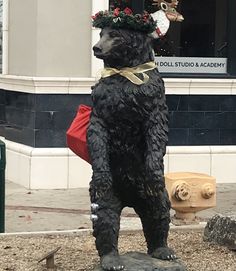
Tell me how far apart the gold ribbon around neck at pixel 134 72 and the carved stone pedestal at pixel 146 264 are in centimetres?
136

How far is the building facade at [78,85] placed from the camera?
10648mm

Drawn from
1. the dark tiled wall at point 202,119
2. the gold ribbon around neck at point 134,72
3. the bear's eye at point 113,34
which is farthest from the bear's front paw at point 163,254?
the dark tiled wall at point 202,119

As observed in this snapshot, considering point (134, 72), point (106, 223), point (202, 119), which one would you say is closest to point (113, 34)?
point (134, 72)

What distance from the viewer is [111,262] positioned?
5.23 meters

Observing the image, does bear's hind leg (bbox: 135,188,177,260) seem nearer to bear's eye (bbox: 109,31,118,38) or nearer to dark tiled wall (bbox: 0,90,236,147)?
bear's eye (bbox: 109,31,118,38)

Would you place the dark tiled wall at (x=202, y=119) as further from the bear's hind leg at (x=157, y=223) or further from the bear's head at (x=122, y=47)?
the bear's head at (x=122, y=47)

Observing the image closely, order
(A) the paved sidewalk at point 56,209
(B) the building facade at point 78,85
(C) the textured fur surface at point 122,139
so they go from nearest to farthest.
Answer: (C) the textured fur surface at point 122,139 < (A) the paved sidewalk at point 56,209 < (B) the building facade at point 78,85

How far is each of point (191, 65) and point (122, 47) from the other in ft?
22.0

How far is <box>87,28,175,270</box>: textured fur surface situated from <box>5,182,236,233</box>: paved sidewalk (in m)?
2.56

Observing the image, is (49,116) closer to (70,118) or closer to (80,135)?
(70,118)

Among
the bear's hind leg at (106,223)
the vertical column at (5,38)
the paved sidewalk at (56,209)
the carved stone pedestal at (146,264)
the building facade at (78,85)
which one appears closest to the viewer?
the bear's hind leg at (106,223)

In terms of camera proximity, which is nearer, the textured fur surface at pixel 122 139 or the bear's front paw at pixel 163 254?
the textured fur surface at pixel 122 139

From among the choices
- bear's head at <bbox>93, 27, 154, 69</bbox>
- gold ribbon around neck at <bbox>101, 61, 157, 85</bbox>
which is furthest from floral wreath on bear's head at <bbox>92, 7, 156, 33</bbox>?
gold ribbon around neck at <bbox>101, 61, 157, 85</bbox>

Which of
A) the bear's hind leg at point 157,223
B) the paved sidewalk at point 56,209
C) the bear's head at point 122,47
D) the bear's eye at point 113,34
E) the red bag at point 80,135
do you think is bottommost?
the paved sidewalk at point 56,209
